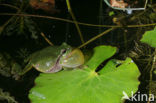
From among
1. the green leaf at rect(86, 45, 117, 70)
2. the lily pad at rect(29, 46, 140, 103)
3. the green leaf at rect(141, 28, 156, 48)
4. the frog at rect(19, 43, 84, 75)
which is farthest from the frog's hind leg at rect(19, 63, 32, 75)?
the green leaf at rect(141, 28, 156, 48)

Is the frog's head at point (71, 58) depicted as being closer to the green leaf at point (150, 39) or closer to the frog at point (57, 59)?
the frog at point (57, 59)

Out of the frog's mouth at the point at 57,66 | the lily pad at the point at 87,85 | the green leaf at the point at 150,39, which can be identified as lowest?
the lily pad at the point at 87,85

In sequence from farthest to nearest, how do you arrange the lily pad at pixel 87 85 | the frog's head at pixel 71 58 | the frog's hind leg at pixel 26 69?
the frog's hind leg at pixel 26 69
the frog's head at pixel 71 58
the lily pad at pixel 87 85

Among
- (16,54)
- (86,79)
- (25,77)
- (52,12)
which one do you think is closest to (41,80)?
(25,77)

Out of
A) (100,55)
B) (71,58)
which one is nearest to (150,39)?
(100,55)

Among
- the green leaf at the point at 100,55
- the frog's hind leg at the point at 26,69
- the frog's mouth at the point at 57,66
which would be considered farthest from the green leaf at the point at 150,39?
the frog's hind leg at the point at 26,69
